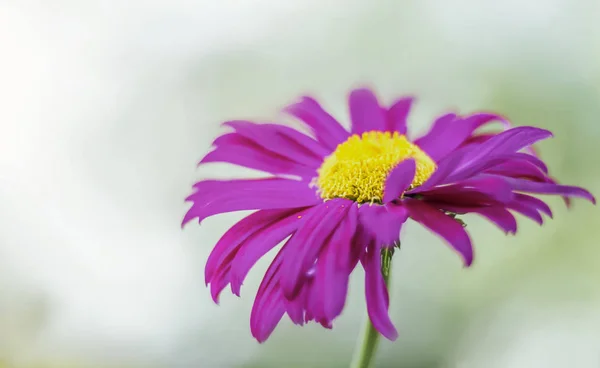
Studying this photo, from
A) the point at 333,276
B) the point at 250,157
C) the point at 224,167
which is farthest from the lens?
the point at 224,167

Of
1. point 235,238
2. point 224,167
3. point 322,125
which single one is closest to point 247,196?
point 235,238

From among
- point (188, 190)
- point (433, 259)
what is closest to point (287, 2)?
point (188, 190)

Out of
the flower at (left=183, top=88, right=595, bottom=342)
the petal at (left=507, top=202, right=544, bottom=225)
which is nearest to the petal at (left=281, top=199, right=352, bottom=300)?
the flower at (left=183, top=88, right=595, bottom=342)

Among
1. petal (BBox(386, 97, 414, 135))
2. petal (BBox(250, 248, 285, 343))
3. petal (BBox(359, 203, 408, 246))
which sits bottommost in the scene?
petal (BBox(250, 248, 285, 343))

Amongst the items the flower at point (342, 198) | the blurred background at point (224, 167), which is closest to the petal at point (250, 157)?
the flower at point (342, 198)

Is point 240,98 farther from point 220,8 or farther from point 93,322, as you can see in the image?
point 93,322

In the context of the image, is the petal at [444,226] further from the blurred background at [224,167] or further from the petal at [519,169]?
the blurred background at [224,167]

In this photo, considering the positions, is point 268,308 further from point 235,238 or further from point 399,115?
point 399,115

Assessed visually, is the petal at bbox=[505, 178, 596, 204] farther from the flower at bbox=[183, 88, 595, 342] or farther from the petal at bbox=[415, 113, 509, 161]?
the petal at bbox=[415, 113, 509, 161]
